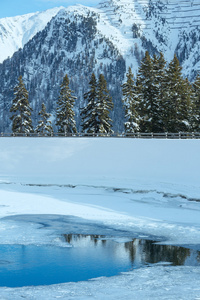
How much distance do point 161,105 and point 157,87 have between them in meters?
2.17

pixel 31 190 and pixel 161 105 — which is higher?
pixel 161 105

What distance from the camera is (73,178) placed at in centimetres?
4262

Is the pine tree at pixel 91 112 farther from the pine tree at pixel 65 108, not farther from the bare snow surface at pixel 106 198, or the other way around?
the bare snow surface at pixel 106 198

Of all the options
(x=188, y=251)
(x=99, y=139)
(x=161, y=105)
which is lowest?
(x=188, y=251)

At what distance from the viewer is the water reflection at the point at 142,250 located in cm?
1878

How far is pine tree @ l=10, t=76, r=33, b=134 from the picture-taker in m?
62.6

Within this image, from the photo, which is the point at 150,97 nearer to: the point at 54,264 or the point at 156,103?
the point at 156,103

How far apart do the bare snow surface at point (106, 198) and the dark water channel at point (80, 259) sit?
2.42 ft

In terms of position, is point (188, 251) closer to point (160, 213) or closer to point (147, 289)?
point (147, 289)

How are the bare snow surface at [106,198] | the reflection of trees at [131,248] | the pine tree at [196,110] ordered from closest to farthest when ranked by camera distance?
1. the bare snow surface at [106,198]
2. the reflection of trees at [131,248]
3. the pine tree at [196,110]

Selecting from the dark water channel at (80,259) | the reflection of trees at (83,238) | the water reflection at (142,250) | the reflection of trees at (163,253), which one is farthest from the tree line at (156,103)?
the reflection of trees at (163,253)

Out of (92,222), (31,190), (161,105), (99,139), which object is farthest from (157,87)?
(92,222)

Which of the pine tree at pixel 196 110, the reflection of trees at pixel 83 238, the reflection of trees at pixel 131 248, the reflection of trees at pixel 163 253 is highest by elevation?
the pine tree at pixel 196 110

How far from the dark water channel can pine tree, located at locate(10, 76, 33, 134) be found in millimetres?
42339
